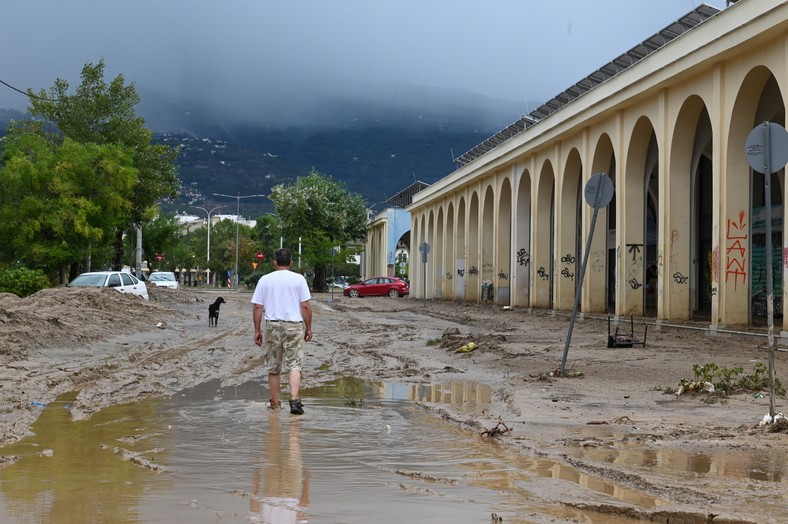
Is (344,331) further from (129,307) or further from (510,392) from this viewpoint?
(510,392)

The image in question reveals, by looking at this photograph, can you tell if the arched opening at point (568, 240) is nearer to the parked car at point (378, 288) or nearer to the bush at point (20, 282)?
the bush at point (20, 282)

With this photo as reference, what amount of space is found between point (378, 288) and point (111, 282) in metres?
33.3

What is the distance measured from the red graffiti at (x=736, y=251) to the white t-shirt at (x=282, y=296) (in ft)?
42.0

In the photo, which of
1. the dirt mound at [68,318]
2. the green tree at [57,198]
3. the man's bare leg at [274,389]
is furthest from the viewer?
the green tree at [57,198]

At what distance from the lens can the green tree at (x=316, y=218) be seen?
80.1m

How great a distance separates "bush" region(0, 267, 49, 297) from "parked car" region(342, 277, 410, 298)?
29.6 metres

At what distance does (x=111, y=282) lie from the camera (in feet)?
110

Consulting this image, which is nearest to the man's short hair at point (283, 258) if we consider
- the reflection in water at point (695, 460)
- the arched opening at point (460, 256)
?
the reflection in water at point (695, 460)

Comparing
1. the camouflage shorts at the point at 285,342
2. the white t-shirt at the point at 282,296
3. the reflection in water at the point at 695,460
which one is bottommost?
the reflection in water at the point at 695,460

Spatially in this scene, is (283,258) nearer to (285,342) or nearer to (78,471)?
(285,342)

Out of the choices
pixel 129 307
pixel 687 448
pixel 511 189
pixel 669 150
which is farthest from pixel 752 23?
pixel 511 189

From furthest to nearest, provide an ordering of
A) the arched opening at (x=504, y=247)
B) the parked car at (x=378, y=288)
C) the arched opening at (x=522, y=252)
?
the parked car at (x=378, y=288)
the arched opening at (x=504, y=247)
the arched opening at (x=522, y=252)

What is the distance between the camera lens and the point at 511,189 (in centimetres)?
4194

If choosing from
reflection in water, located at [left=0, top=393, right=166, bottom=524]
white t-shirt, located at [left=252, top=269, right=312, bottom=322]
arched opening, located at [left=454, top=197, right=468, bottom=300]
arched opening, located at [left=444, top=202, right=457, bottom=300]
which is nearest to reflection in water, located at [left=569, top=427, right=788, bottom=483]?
reflection in water, located at [left=0, top=393, right=166, bottom=524]
